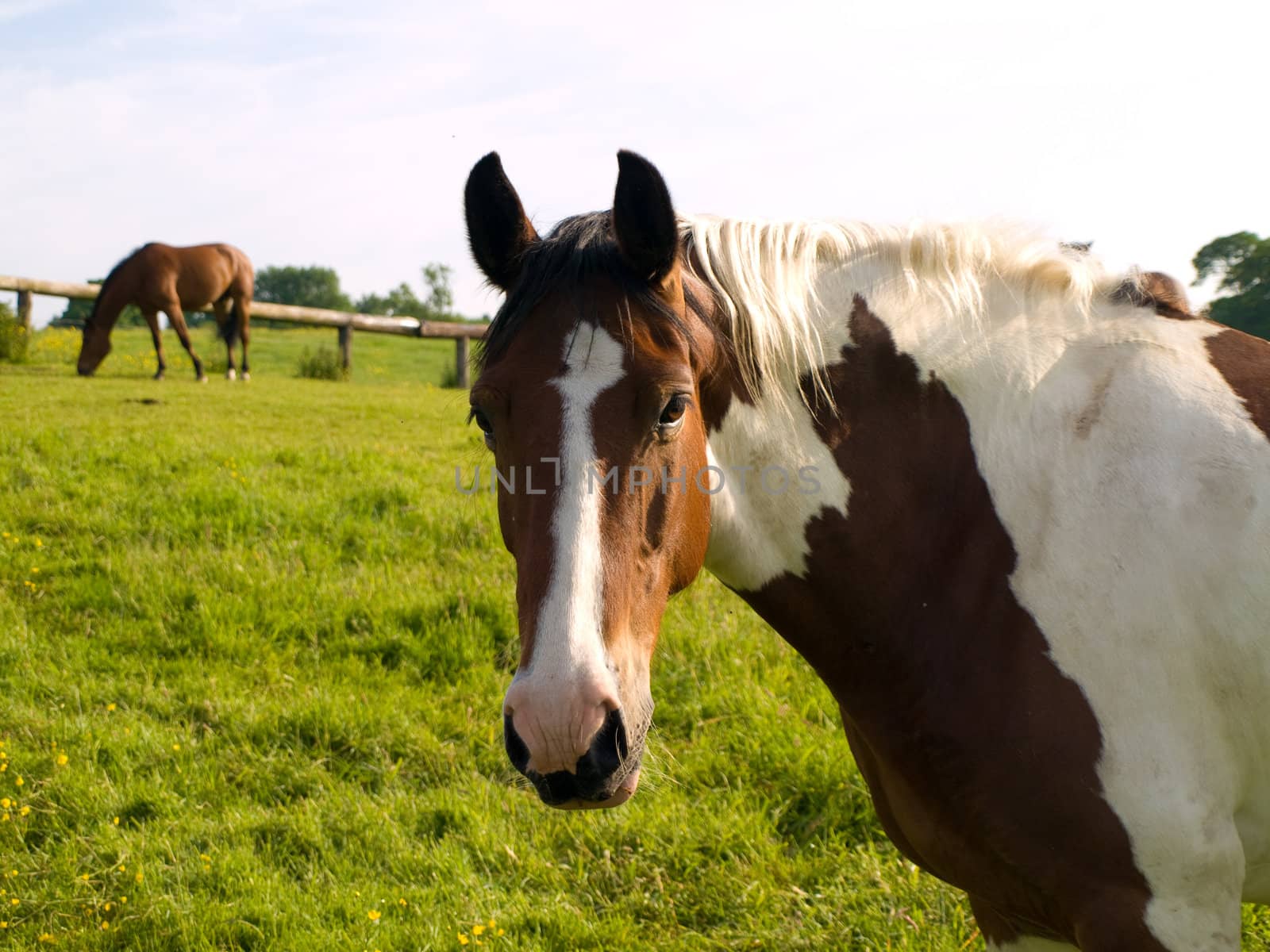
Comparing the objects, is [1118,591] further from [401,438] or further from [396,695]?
[401,438]

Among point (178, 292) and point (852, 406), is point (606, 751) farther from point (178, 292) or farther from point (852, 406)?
point (178, 292)

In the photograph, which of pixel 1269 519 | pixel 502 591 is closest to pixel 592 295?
pixel 1269 519

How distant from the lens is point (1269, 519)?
1.84 meters

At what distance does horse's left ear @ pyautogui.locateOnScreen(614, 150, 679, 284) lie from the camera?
6.15 ft

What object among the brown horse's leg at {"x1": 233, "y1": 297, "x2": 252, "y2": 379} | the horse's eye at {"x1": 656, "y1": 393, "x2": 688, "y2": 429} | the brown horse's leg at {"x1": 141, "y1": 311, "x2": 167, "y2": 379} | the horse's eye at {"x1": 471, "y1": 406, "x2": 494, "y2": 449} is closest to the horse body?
the horse's eye at {"x1": 656, "y1": 393, "x2": 688, "y2": 429}

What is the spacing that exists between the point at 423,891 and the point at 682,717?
1390 millimetres

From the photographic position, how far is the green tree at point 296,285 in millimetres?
83062

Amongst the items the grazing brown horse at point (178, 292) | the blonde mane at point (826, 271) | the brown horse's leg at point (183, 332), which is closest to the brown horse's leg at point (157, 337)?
the grazing brown horse at point (178, 292)

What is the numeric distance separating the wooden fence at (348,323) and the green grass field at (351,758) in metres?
8.43

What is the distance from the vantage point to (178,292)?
573 inches

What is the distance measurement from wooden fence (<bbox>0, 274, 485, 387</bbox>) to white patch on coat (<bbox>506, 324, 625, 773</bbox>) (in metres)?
12.7

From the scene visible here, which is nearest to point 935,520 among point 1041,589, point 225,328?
point 1041,589

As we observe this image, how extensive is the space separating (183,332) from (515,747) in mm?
13634

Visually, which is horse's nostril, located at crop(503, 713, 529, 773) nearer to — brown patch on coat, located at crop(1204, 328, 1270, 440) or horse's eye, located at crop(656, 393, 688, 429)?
horse's eye, located at crop(656, 393, 688, 429)
